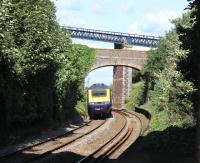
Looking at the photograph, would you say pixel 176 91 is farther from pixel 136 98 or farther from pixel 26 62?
pixel 136 98

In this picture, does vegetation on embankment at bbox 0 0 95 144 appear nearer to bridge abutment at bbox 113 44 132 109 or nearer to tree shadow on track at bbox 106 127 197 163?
tree shadow on track at bbox 106 127 197 163

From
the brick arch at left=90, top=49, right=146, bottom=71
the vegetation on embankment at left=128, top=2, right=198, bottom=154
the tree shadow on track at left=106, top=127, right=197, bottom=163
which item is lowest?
the tree shadow on track at left=106, top=127, right=197, bottom=163

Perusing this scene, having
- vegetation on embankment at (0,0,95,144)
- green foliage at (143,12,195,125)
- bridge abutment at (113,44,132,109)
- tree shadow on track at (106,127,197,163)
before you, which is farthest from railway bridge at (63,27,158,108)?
tree shadow on track at (106,127,197,163)

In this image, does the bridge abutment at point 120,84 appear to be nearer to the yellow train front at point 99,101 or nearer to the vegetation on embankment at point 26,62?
the yellow train front at point 99,101

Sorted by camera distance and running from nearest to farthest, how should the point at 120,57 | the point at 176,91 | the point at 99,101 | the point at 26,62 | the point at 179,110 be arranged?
the point at 26,62 → the point at 179,110 → the point at 176,91 → the point at 99,101 → the point at 120,57

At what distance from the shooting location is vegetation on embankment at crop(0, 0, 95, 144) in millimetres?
24609

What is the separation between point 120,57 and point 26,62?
54.5m

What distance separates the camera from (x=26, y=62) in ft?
91.3

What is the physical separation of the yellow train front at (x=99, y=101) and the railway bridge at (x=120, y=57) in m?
25.8

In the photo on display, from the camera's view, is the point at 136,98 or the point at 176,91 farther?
the point at 136,98

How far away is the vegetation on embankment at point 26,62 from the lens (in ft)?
80.7

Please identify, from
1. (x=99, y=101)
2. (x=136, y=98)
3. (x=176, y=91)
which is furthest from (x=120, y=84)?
(x=176, y=91)

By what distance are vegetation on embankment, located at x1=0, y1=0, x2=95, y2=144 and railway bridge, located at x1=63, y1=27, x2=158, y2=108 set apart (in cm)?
4513

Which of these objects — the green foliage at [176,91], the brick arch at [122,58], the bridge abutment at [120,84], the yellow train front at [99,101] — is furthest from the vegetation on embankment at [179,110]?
the bridge abutment at [120,84]
